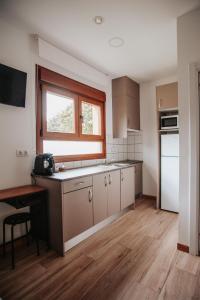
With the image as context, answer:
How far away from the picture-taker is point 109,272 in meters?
1.61

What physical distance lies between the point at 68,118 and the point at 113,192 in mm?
1387

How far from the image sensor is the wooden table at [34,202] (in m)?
1.70

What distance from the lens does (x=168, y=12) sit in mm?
1824

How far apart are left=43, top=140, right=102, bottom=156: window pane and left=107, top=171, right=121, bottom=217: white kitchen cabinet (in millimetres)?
773

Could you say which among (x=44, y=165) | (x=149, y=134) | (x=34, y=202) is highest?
(x=149, y=134)

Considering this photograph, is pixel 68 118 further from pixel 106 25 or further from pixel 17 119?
pixel 106 25

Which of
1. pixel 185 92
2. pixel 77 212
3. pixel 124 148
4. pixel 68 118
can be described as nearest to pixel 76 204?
pixel 77 212

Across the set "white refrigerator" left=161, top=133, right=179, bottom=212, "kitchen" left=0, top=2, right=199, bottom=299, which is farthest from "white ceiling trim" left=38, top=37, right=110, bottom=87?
"white refrigerator" left=161, top=133, right=179, bottom=212

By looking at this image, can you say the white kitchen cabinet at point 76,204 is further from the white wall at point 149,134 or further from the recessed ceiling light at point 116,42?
the recessed ceiling light at point 116,42

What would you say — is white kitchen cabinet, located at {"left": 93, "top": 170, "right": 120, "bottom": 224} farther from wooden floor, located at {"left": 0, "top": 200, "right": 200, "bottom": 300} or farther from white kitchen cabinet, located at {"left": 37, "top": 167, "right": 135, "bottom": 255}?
wooden floor, located at {"left": 0, "top": 200, "right": 200, "bottom": 300}

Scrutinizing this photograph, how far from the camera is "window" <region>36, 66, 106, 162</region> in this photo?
2346 mm

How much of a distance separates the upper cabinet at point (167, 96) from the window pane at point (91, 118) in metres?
1.17

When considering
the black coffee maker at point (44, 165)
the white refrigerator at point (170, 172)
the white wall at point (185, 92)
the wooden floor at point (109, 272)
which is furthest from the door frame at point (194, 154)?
the black coffee maker at point (44, 165)

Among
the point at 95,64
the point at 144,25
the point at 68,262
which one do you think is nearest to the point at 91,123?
the point at 95,64
